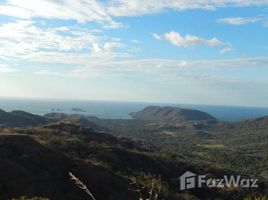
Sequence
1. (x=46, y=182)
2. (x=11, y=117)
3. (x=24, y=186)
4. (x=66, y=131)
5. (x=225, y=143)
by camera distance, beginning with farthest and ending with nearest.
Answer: (x=225, y=143)
(x=11, y=117)
(x=66, y=131)
(x=46, y=182)
(x=24, y=186)

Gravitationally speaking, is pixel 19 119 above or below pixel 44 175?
below

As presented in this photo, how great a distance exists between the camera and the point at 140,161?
244 feet

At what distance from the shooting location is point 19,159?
48.7 metres

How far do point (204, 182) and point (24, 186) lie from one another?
119ft

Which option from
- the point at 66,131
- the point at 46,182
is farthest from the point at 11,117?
the point at 46,182

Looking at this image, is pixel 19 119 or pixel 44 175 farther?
pixel 19 119

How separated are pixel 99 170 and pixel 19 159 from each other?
31.8ft

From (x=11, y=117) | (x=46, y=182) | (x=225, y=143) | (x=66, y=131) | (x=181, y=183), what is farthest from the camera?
(x=225, y=143)

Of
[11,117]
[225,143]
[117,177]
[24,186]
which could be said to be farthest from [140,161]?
[225,143]

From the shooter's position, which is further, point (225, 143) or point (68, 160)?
point (225, 143)

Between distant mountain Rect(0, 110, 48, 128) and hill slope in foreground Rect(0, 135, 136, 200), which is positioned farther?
distant mountain Rect(0, 110, 48, 128)

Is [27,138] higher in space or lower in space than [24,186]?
higher

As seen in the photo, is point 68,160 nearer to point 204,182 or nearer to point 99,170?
point 99,170

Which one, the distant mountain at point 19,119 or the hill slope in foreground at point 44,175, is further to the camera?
the distant mountain at point 19,119
